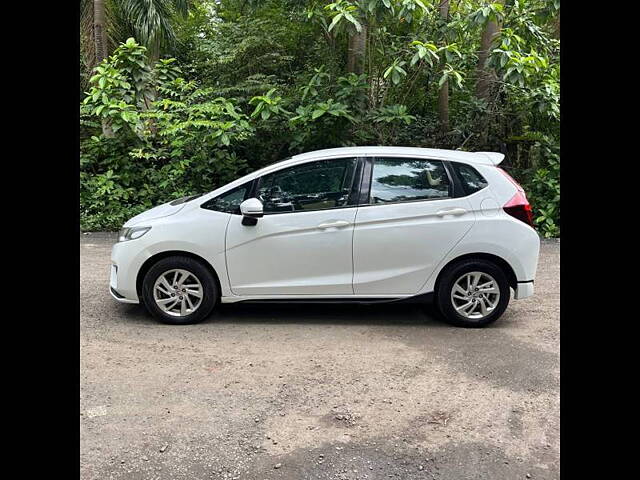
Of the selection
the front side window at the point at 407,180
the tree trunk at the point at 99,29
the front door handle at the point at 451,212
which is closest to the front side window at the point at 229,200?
the front side window at the point at 407,180

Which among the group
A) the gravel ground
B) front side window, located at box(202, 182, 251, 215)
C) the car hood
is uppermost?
front side window, located at box(202, 182, 251, 215)

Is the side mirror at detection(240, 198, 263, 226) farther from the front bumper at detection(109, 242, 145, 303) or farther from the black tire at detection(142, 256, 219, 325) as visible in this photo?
the front bumper at detection(109, 242, 145, 303)

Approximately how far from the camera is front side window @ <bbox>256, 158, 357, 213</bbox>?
530 cm

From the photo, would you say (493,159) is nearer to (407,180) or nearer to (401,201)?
(407,180)

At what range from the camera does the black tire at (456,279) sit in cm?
527

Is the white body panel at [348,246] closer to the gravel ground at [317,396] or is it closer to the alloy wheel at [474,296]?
the alloy wheel at [474,296]

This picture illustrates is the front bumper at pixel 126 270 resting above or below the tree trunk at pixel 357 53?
below

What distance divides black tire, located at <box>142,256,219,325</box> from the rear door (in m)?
1.35

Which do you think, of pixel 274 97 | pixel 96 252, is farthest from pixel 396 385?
pixel 274 97

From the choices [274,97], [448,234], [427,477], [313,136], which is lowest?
[427,477]

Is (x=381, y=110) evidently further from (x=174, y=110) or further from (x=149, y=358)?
(x=149, y=358)

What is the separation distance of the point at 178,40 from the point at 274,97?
26.5 ft

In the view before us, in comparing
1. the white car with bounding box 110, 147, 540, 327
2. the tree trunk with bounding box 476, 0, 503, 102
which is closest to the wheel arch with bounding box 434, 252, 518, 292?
the white car with bounding box 110, 147, 540, 327
